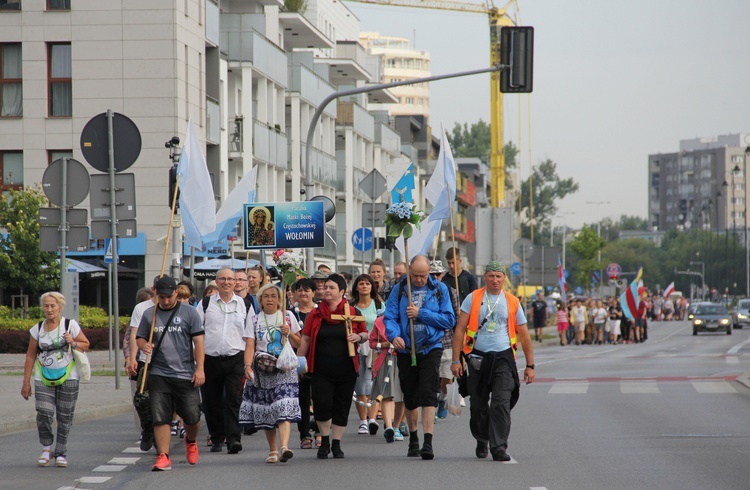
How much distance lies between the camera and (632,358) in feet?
125

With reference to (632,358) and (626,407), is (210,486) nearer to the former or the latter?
(626,407)

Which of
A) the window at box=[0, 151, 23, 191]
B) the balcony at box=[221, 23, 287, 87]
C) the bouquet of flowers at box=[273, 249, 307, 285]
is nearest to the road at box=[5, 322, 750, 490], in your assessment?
the bouquet of flowers at box=[273, 249, 307, 285]

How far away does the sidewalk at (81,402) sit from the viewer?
16984mm

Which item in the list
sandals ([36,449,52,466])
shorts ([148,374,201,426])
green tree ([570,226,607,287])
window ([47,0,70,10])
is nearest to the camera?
shorts ([148,374,201,426])

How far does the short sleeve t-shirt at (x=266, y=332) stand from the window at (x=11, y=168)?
103 feet

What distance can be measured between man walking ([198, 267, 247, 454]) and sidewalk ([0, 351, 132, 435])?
3.60 meters

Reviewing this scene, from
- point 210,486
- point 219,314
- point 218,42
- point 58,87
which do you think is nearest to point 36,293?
point 58,87

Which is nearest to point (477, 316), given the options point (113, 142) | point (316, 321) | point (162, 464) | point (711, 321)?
point (316, 321)

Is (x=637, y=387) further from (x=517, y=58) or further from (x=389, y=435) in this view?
(x=389, y=435)

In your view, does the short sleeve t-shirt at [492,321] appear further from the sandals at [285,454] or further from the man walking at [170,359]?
the man walking at [170,359]

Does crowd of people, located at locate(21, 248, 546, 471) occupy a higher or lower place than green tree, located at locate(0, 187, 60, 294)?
lower

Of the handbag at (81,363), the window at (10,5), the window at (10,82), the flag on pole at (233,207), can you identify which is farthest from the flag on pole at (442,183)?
the window at (10,5)

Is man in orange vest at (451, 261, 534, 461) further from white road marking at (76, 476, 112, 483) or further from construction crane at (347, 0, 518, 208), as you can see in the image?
construction crane at (347, 0, 518, 208)

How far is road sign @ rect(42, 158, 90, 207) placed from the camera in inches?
730
